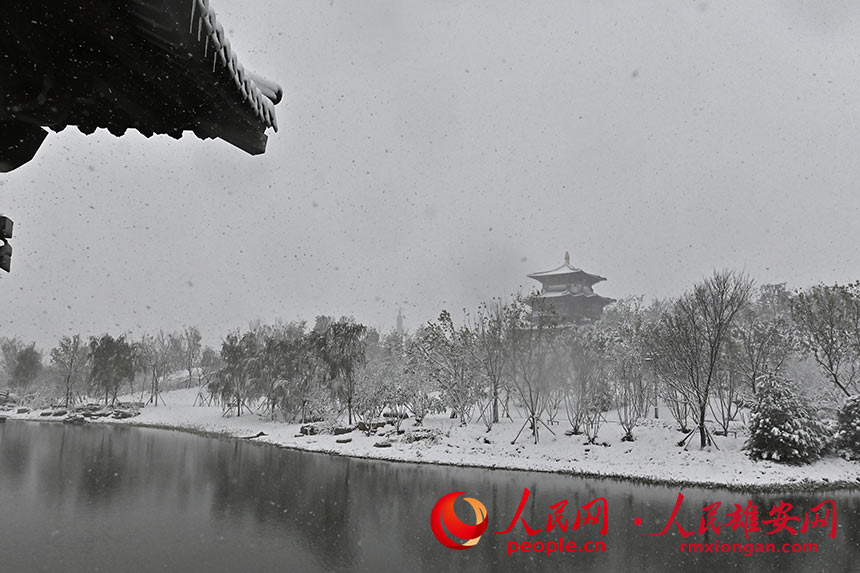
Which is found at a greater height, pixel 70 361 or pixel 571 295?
pixel 571 295

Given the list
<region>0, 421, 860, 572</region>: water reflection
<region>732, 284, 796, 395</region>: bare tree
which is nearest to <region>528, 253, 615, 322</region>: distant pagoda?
<region>732, 284, 796, 395</region>: bare tree

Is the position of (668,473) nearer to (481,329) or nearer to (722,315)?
(722,315)

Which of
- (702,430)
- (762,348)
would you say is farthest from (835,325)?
(702,430)

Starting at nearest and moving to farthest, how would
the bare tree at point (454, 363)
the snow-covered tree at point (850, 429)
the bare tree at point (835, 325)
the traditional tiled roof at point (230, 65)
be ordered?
the traditional tiled roof at point (230, 65) < the snow-covered tree at point (850, 429) < the bare tree at point (835, 325) < the bare tree at point (454, 363)

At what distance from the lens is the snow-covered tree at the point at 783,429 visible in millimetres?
17094

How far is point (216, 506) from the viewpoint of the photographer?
1330cm

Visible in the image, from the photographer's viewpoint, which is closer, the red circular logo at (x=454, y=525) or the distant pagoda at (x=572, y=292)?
the red circular logo at (x=454, y=525)

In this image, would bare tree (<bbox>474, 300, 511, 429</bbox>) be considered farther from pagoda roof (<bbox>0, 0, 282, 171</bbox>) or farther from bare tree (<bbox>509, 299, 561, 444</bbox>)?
pagoda roof (<bbox>0, 0, 282, 171</bbox>)

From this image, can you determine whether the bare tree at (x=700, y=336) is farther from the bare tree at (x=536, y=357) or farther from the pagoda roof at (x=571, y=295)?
the pagoda roof at (x=571, y=295)

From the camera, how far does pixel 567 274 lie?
43.6 m

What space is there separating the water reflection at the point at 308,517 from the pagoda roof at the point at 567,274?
27939 millimetres

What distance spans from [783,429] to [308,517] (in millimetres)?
15875

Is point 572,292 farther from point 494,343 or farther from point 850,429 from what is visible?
point 850,429

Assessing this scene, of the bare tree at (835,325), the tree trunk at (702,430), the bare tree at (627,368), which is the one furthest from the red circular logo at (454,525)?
the bare tree at (835,325)
